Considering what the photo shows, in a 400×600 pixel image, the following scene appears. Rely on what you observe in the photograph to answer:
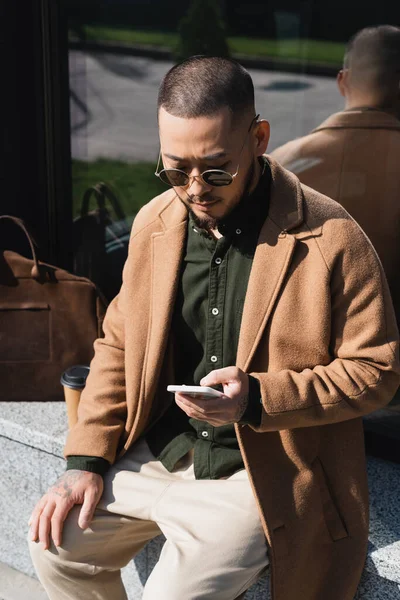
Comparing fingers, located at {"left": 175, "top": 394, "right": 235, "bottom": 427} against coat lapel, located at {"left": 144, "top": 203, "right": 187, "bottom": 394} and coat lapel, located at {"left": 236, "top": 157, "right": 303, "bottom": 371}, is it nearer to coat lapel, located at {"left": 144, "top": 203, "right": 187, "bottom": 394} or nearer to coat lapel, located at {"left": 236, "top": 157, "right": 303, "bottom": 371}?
coat lapel, located at {"left": 236, "top": 157, "right": 303, "bottom": 371}

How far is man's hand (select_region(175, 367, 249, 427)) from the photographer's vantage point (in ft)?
6.93

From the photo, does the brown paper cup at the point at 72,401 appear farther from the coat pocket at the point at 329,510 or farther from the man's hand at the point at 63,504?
the coat pocket at the point at 329,510

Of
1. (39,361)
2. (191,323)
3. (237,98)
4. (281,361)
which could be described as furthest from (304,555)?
(39,361)

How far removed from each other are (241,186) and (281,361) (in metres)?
0.48

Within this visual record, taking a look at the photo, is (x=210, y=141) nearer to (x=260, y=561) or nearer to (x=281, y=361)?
(x=281, y=361)

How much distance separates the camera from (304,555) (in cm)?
233

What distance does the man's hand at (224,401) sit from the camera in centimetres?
211

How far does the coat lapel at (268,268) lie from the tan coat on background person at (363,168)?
0.76 metres

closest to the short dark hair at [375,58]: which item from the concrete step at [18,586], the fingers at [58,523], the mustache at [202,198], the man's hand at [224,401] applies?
the mustache at [202,198]

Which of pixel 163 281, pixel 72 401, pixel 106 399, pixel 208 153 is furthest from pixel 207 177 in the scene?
pixel 72 401

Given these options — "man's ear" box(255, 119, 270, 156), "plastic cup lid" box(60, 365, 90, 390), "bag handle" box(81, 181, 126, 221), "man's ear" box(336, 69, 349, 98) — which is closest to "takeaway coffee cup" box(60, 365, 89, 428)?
"plastic cup lid" box(60, 365, 90, 390)

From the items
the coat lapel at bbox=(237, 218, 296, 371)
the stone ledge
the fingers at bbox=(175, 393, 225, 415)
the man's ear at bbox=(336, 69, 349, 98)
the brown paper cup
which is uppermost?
the man's ear at bbox=(336, 69, 349, 98)

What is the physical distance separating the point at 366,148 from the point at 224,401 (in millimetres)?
1267

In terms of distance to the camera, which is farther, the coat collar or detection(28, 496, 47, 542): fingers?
the coat collar
